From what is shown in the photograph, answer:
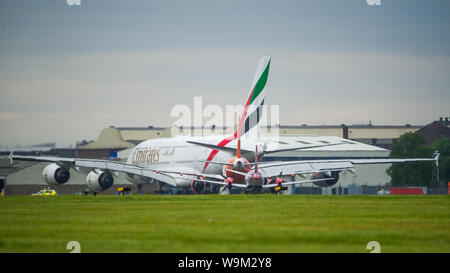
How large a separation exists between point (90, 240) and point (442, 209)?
65.4 feet

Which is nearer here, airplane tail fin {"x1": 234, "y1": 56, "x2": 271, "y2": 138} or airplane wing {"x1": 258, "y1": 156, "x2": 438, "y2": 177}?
airplane wing {"x1": 258, "y1": 156, "x2": 438, "y2": 177}

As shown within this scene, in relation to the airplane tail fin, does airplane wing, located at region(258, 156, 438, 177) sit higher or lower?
lower

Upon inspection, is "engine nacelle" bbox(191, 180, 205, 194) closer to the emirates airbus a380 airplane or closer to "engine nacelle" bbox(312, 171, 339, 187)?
the emirates airbus a380 airplane

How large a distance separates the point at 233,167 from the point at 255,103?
865cm

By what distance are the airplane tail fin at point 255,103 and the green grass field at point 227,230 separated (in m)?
38.2

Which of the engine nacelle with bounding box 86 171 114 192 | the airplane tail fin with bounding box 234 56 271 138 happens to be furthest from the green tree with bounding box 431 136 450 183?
the engine nacelle with bounding box 86 171 114 192

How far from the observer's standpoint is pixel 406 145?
139 metres

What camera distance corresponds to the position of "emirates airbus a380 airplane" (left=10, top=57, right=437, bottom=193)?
71000 millimetres

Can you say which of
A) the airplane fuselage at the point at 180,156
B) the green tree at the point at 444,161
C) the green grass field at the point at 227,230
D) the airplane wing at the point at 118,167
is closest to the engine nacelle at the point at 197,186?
the airplane wing at the point at 118,167

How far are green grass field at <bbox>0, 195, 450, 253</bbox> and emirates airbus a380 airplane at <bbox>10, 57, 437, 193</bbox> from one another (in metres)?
31.3

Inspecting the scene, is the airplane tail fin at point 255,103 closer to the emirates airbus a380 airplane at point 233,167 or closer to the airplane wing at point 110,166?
the emirates airbus a380 airplane at point 233,167

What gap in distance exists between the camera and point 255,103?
7794 cm

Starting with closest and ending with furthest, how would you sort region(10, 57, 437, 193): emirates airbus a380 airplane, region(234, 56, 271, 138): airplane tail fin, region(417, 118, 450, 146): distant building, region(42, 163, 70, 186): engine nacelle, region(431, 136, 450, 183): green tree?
region(10, 57, 437, 193): emirates airbus a380 airplane → region(42, 163, 70, 186): engine nacelle → region(234, 56, 271, 138): airplane tail fin → region(431, 136, 450, 183): green tree → region(417, 118, 450, 146): distant building
